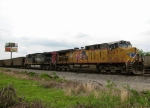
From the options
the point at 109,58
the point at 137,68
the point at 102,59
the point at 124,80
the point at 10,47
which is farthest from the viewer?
the point at 10,47

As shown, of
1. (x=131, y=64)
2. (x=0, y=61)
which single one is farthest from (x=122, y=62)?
(x=0, y=61)

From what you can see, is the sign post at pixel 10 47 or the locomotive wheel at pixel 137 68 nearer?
the locomotive wheel at pixel 137 68

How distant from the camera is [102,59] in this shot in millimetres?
21312

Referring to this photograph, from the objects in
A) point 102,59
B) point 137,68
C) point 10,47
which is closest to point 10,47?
point 10,47

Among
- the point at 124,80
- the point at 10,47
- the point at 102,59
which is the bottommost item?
the point at 124,80

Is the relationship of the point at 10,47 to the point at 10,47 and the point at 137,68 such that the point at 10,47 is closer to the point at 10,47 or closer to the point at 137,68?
the point at 10,47

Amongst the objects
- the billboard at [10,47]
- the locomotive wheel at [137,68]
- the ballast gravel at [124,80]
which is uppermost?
the billboard at [10,47]

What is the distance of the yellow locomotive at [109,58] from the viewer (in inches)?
743

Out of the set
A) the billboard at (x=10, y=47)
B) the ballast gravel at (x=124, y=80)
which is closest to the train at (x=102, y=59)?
the ballast gravel at (x=124, y=80)

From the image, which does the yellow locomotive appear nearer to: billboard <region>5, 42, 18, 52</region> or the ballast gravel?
the ballast gravel

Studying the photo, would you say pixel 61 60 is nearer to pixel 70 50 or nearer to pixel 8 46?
pixel 70 50

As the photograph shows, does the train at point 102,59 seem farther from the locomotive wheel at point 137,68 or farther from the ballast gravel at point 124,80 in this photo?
the ballast gravel at point 124,80

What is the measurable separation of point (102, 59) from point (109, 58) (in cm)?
107

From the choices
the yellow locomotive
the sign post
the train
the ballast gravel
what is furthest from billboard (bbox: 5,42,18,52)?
the ballast gravel
